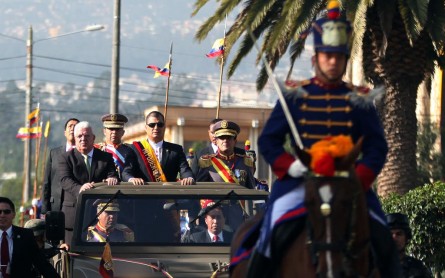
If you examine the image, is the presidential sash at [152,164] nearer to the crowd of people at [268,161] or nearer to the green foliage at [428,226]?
the crowd of people at [268,161]

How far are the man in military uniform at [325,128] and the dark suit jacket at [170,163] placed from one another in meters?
5.38

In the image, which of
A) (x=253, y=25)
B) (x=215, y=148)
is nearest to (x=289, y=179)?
Answer: (x=215, y=148)

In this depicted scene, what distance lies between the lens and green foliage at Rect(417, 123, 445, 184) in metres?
29.9

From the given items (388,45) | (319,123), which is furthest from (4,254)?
(388,45)

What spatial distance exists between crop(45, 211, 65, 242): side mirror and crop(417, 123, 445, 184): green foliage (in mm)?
19044

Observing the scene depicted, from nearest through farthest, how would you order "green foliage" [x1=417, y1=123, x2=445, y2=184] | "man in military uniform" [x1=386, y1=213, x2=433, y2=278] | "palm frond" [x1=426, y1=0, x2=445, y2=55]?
"man in military uniform" [x1=386, y1=213, x2=433, y2=278] → "palm frond" [x1=426, y1=0, x2=445, y2=55] → "green foliage" [x1=417, y1=123, x2=445, y2=184]

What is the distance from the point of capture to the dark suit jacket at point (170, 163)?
43.9ft

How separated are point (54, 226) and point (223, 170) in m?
3.25

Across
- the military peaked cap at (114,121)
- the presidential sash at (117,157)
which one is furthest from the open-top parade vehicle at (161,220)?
the military peaked cap at (114,121)

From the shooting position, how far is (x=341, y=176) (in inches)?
288

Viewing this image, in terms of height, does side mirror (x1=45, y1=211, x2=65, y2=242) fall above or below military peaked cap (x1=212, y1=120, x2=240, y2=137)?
below

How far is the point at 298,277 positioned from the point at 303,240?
0.70 feet

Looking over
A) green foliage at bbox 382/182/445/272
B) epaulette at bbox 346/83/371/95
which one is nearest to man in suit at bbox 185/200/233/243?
epaulette at bbox 346/83/371/95

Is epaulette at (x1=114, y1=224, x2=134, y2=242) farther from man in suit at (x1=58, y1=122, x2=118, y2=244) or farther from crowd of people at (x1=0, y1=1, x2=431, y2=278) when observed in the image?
man in suit at (x1=58, y1=122, x2=118, y2=244)
